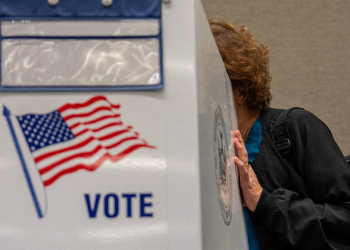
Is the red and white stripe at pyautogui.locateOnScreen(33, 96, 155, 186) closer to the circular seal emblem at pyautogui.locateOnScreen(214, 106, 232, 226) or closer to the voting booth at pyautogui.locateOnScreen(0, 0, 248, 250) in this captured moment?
the voting booth at pyautogui.locateOnScreen(0, 0, 248, 250)

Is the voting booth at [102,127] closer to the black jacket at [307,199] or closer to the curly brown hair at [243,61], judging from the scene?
the black jacket at [307,199]

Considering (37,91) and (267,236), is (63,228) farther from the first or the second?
(267,236)

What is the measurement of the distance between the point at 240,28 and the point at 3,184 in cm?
105

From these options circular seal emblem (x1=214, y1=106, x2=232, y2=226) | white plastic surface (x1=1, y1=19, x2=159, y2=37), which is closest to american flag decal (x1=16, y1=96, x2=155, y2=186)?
white plastic surface (x1=1, y1=19, x2=159, y2=37)

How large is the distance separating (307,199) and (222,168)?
41cm

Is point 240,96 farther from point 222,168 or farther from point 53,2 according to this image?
point 53,2

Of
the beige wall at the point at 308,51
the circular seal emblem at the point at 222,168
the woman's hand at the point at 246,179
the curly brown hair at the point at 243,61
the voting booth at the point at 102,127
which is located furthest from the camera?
the beige wall at the point at 308,51

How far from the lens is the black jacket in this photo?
3.67 feet

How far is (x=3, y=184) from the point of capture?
63 centimetres

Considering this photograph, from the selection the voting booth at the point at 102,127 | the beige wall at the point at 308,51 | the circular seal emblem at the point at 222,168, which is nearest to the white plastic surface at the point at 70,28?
the voting booth at the point at 102,127

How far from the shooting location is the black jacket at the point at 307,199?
112cm

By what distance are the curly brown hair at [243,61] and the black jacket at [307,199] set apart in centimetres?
20

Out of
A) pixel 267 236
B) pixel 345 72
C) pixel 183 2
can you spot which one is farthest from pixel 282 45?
pixel 183 2

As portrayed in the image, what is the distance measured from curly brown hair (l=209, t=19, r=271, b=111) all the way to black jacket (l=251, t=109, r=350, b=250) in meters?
0.20
